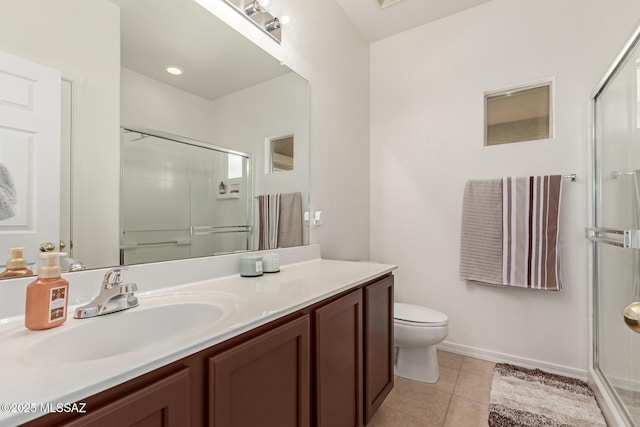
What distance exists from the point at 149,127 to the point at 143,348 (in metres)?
0.75

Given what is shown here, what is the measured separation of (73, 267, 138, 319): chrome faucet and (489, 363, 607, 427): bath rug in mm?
1755

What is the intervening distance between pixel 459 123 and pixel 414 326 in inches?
62.1

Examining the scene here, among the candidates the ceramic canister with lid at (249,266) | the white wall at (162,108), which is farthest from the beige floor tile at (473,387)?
the white wall at (162,108)

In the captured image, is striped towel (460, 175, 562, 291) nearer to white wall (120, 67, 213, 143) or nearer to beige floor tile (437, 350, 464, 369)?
beige floor tile (437, 350, 464, 369)

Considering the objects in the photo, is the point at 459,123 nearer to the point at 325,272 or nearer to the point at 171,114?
the point at 325,272

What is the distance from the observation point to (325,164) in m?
2.07

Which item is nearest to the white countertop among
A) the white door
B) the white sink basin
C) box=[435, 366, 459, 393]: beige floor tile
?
the white sink basin

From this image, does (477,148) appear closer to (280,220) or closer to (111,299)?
(280,220)

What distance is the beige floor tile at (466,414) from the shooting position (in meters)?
1.50

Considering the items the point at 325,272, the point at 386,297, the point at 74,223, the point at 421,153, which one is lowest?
the point at 386,297

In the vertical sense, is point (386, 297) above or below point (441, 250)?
below

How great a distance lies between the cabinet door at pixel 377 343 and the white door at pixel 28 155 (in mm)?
1144

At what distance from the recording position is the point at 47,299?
67 cm

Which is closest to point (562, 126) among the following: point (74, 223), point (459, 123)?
point (459, 123)
